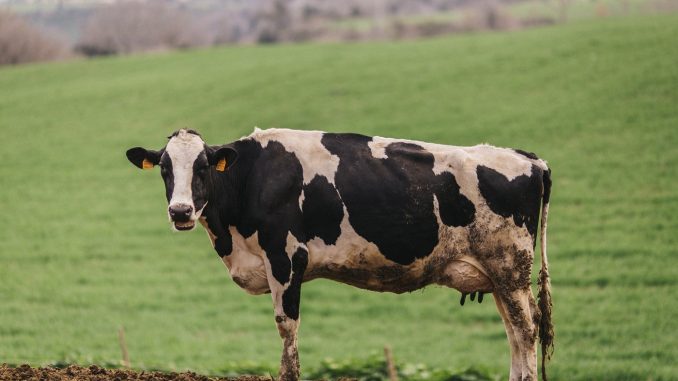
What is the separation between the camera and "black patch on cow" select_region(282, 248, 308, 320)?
22.1 ft

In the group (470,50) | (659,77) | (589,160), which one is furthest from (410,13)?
(589,160)

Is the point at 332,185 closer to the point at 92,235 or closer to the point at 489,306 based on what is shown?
the point at 489,306

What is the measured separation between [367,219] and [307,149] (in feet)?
2.41

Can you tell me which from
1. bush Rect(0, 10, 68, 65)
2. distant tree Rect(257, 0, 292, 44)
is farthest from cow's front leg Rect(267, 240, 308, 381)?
distant tree Rect(257, 0, 292, 44)

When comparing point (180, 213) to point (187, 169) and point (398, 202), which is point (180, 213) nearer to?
point (187, 169)

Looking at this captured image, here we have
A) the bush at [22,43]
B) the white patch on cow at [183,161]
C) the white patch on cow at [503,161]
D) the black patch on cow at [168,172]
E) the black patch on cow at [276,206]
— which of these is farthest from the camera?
the bush at [22,43]

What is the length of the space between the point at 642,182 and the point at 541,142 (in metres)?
4.13

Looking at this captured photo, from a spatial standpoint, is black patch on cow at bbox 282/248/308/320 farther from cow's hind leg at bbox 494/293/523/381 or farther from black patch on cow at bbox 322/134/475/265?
cow's hind leg at bbox 494/293/523/381

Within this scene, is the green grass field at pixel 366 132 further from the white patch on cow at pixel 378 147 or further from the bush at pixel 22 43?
the bush at pixel 22 43

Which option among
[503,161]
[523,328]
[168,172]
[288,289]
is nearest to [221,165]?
[168,172]

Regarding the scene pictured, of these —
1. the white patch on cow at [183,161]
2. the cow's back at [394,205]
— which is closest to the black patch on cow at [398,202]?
the cow's back at [394,205]

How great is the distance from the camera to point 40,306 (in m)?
18.4

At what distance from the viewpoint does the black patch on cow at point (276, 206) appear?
22.2ft

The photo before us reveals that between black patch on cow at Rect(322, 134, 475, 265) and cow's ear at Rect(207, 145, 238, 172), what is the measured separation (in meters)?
0.81
